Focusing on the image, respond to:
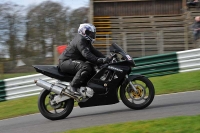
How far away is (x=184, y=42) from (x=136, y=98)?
12.6 m

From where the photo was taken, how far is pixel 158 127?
6434mm

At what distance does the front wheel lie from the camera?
8.42 metres

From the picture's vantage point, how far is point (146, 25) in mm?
25312

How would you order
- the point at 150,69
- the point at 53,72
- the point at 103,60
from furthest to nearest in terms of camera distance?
the point at 150,69
the point at 53,72
the point at 103,60

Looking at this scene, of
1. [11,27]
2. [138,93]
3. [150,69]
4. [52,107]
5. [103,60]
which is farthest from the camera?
[11,27]

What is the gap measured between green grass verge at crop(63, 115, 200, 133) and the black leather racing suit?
1.66 meters

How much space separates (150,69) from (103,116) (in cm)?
593

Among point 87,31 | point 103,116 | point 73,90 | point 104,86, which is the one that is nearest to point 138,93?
point 104,86

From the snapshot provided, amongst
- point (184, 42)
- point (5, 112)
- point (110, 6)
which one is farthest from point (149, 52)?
point (5, 112)

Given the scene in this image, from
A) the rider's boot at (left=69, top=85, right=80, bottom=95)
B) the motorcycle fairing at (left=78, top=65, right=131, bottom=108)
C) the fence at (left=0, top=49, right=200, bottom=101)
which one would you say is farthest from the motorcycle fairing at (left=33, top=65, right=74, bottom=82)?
the fence at (left=0, top=49, right=200, bottom=101)

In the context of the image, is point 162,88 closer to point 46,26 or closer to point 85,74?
point 85,74

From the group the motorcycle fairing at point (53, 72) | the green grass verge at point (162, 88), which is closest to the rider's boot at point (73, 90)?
the motorcycle fairing at point (53, 72)

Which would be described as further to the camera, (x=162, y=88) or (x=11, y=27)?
(x=11, y=27)

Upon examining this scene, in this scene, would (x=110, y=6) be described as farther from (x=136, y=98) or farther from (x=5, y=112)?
(x=136, y=98)
